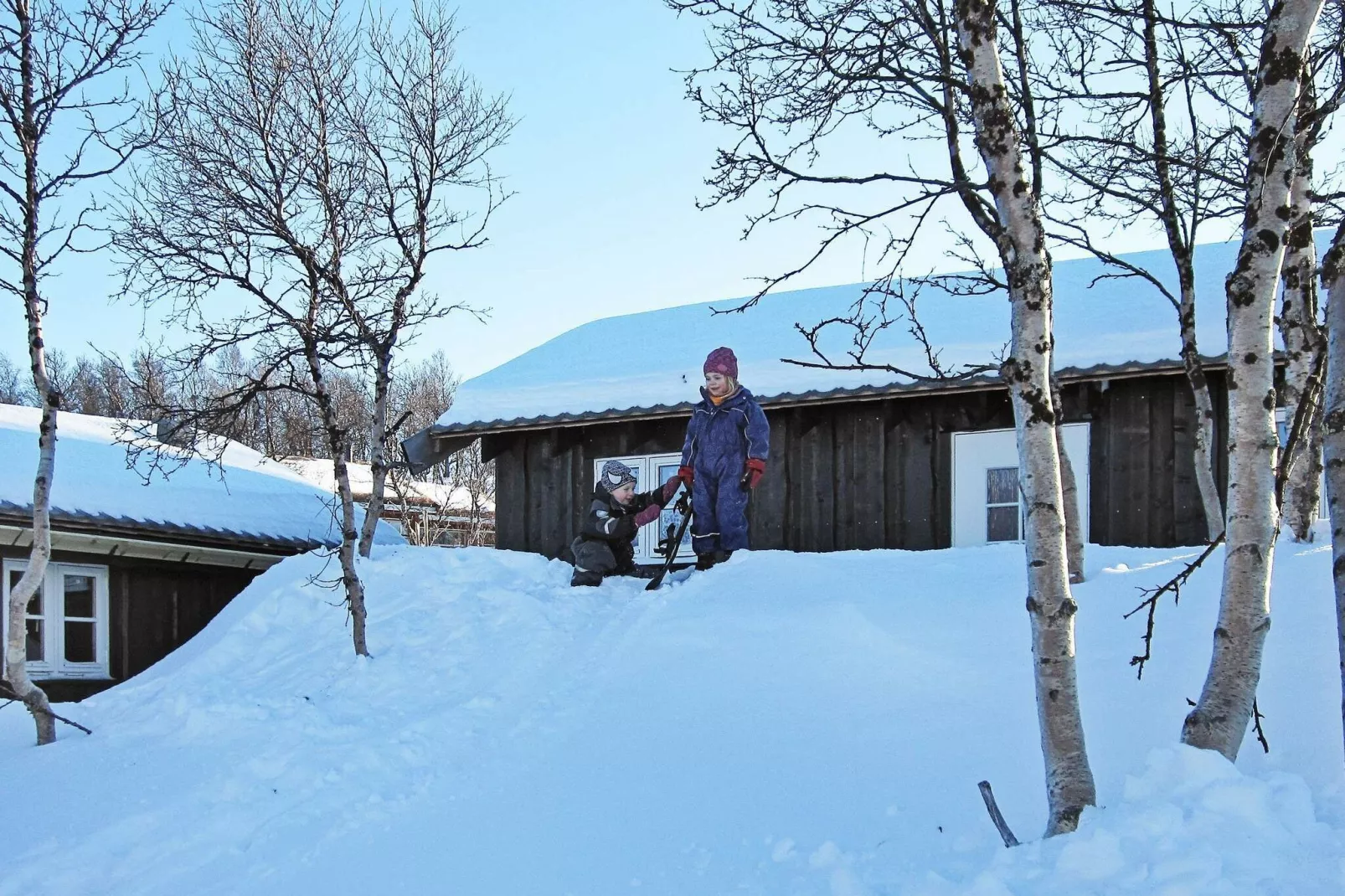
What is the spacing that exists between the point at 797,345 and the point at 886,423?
153 centimetres

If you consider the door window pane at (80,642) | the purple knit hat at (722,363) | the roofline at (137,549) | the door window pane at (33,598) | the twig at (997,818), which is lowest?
the door window pane at (80,642)

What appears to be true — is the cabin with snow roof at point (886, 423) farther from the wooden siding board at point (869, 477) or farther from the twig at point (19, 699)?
the twig at point (19, 699)

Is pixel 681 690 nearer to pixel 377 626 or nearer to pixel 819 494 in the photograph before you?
pixel 377 626

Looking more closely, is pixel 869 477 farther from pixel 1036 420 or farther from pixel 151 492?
pixel 151 492

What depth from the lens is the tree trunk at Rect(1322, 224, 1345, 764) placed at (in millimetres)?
4160

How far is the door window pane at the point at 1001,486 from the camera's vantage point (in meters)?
11.4

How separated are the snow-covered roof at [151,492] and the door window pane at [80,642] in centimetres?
142

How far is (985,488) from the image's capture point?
11.5 metres

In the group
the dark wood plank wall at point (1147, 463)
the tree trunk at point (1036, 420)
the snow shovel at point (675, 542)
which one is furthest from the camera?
the dark wood plank wall at point (1147, 463)

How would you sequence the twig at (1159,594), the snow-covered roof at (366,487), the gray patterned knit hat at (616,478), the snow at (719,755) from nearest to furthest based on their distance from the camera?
the snow at (719,755)
the twig at (1159,594)
the gray patterned knit hat at (616,478)
the snow-covered roof at (366,487)

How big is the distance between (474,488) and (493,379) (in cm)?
1878

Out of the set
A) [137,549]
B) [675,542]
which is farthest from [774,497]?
[137,549]

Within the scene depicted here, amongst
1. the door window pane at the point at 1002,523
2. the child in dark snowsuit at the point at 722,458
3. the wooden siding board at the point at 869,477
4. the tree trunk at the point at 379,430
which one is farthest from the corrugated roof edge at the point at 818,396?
the tree trunk at the point at 379,430

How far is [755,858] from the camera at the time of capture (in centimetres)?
533
